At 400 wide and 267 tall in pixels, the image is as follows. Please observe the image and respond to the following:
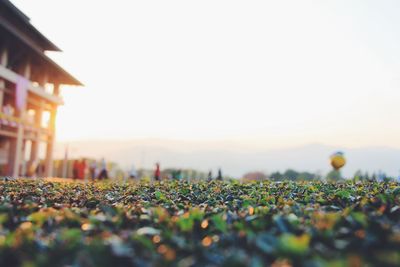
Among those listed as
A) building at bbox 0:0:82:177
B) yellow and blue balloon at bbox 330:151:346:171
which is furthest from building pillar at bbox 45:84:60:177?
yellow and blue balloon at bbox 330:151:346:171

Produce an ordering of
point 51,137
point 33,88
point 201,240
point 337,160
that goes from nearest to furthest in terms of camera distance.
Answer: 1. point 201,240
2. point 337,160
3. point 33,88
4. point 51,137

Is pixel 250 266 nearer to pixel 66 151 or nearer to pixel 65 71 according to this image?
pixel 65 71

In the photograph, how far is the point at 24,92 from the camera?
23.9 m

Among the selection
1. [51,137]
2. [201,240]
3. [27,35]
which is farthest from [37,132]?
[201,240]

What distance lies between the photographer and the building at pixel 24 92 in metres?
22.3

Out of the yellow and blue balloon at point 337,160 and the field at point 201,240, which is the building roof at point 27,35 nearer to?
the yellow and blue balloon at point 337,160

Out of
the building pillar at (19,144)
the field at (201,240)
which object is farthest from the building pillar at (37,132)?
the field at (201,240)

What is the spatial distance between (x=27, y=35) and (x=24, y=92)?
3219 millimetres

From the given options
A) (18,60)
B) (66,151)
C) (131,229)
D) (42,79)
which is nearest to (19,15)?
(18,60)

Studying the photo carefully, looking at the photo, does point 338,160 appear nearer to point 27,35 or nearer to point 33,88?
point 33,88

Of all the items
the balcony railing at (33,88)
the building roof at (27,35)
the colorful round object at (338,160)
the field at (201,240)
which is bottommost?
the field at (201,240)

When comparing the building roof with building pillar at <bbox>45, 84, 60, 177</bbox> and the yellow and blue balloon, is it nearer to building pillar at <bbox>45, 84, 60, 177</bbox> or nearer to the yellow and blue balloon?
building pillar at <bbox>45, 84, 60, 177</bbox>

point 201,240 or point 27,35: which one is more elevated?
point 27,35

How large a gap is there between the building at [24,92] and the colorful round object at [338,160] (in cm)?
1665
